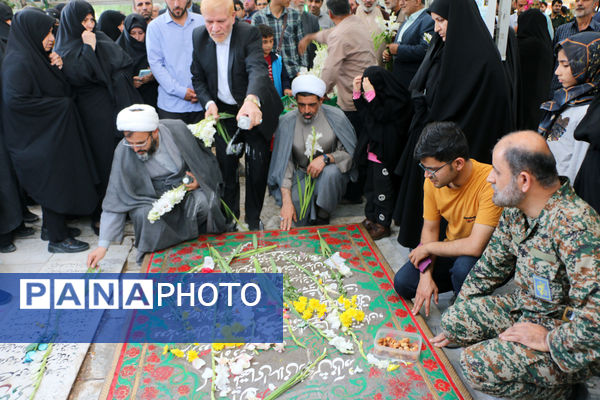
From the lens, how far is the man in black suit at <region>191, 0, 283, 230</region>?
3486 mm

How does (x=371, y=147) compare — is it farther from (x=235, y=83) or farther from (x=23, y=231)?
(x=23, y=231)

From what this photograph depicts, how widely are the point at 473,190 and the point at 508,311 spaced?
0.65m

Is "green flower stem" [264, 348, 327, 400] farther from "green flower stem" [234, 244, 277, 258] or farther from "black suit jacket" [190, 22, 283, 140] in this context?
"black suit jacket" [190, 22, 283, 140]

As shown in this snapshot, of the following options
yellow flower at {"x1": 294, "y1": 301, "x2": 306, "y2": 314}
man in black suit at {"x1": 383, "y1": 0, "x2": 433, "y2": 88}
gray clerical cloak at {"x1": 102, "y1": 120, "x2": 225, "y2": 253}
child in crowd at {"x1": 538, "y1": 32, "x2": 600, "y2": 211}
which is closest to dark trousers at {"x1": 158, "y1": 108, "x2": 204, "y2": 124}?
gray clerical cloak at {"x1": 102, "y1": 120, "x2": 225, "y2": 253}

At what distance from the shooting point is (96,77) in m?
3.78

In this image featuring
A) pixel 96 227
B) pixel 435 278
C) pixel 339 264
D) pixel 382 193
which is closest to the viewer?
pixel 435 278

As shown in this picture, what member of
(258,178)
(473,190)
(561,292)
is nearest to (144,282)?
(258,178)

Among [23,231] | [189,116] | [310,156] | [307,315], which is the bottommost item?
[23,231]

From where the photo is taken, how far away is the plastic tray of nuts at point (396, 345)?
2.31 meters

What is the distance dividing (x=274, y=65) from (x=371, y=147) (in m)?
1.56

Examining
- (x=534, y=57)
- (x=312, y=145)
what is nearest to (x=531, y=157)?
(x=312, y=145)

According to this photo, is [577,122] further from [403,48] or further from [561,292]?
[403,48]

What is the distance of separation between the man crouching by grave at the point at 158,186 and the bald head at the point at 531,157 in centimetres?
219

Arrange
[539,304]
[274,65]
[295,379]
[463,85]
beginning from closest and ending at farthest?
1. [539,304]
2. [295,379]
3. [463,85]
4. [274,65]
